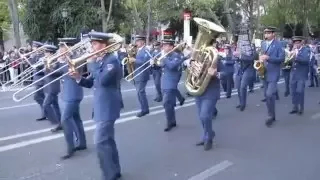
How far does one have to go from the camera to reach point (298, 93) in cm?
1098

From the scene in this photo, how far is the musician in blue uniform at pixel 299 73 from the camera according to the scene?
35.5 ft

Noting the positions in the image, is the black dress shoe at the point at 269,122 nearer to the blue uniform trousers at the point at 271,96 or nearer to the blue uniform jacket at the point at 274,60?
the blue uniform trousers at the point at 271,96

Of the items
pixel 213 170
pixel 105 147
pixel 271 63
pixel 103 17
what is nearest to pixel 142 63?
pixel 271 63

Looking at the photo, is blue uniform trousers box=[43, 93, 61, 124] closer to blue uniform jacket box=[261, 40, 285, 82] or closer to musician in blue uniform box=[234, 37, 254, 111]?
blue uniform jacket box=[261, 40, 285, 82]

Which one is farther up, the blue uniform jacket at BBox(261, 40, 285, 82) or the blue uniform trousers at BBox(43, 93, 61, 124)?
the blue uniform jacket at BBox(261, 40, 285, 82)

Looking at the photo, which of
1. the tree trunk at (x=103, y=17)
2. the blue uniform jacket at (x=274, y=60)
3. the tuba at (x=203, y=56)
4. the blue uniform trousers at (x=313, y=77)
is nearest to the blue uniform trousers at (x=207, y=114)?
the tuba at (x=203, y=56)

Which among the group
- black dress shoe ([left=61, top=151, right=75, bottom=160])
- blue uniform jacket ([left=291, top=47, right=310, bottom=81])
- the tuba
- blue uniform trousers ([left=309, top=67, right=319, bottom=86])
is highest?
the tuba

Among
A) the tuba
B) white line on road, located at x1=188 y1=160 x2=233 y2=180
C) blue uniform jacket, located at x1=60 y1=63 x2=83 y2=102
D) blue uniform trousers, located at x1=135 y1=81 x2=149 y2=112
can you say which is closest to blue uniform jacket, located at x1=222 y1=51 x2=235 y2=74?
blue uniform trousers, located at x1=135 y1=81 x2=149 y2=112

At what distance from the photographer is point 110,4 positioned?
26.8 m

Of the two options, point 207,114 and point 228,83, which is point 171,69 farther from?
point 228,83

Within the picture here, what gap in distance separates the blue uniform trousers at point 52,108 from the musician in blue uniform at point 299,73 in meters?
5.16

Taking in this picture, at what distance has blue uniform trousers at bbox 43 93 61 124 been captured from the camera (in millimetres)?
9584

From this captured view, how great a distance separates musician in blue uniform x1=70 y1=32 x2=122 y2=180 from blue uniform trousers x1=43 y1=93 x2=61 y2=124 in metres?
3.73

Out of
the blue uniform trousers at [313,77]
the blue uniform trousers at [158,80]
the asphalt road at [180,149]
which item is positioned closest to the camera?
the asphalt road at [180,149]
